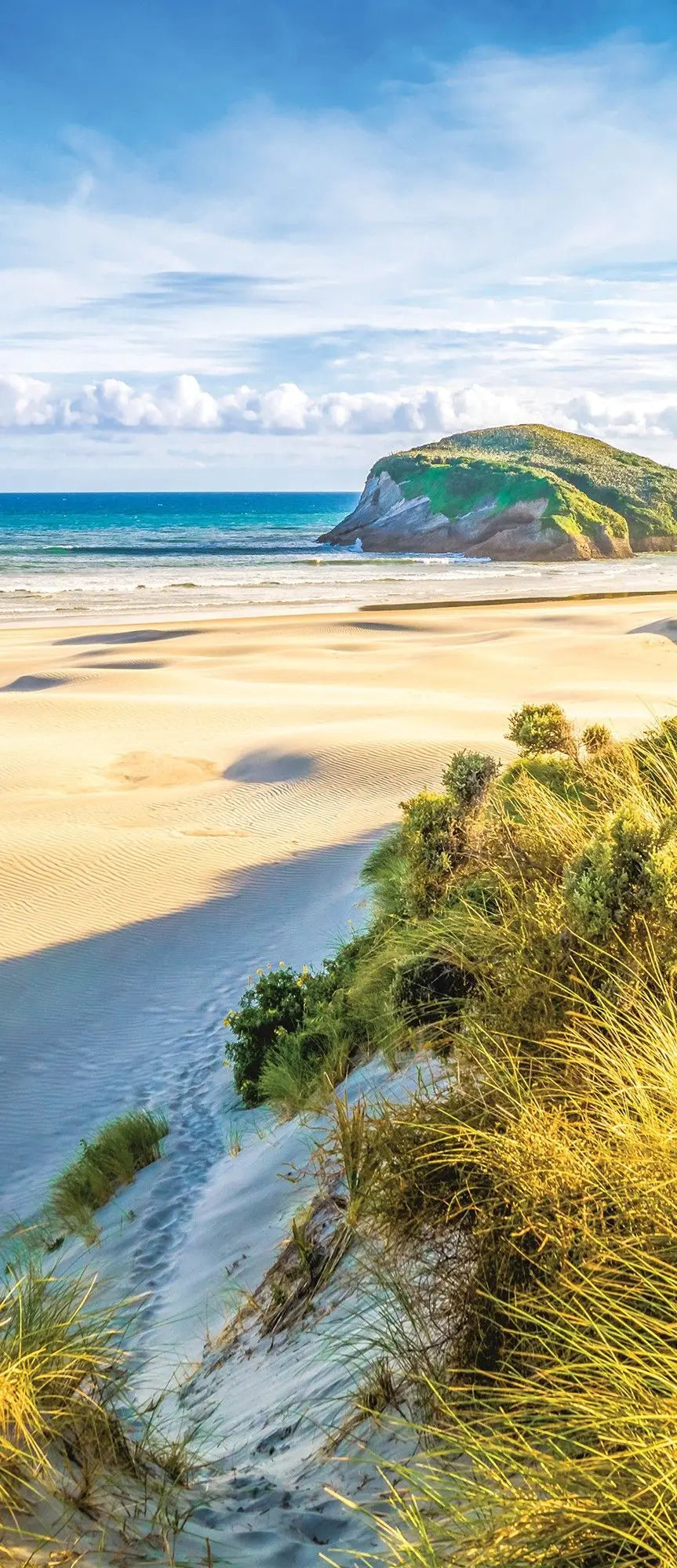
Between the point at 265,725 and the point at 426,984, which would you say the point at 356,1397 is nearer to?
the point at 426,984

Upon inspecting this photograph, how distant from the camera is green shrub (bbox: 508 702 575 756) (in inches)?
366

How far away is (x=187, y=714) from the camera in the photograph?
1944 centimetres

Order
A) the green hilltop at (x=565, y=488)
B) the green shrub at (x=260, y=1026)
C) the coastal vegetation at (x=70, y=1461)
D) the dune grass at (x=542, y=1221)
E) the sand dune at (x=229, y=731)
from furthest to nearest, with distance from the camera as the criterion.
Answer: the green hilltop at (x=565, y=488) < the sand dune at (x=229, y=731) < the green shrub at (x=260, y=1026) < the coastal vegetation at (x=70, y=1461) < the dune grass at (x=542, y=1221)

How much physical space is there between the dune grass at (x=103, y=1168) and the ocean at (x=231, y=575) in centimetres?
3221

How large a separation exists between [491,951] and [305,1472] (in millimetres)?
2093

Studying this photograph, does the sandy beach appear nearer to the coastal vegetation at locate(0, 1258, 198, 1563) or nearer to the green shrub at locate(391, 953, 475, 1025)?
the coastal vegetation at locate(0, 1258, 198, 1563)

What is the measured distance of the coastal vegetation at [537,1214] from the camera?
2.13 m

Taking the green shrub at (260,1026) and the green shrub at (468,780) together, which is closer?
the green shrub at (260,1026)

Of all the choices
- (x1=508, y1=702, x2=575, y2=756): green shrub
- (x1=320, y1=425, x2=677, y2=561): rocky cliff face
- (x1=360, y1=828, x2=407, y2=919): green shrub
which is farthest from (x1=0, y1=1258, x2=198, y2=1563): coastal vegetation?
(x1=320, y1=425, x2=677, y2=561): rocky cliff face

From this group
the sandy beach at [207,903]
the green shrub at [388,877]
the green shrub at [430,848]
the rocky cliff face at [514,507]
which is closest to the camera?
the sandy beach at [207,903]

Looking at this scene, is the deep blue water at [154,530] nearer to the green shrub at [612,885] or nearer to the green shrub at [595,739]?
the green shrub at [595,739]

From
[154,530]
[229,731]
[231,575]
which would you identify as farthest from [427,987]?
[154,530]

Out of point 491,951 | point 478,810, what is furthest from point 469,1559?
point 478,810

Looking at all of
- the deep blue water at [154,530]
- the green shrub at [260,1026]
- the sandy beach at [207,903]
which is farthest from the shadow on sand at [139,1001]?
the deep blue water at [154,530]
